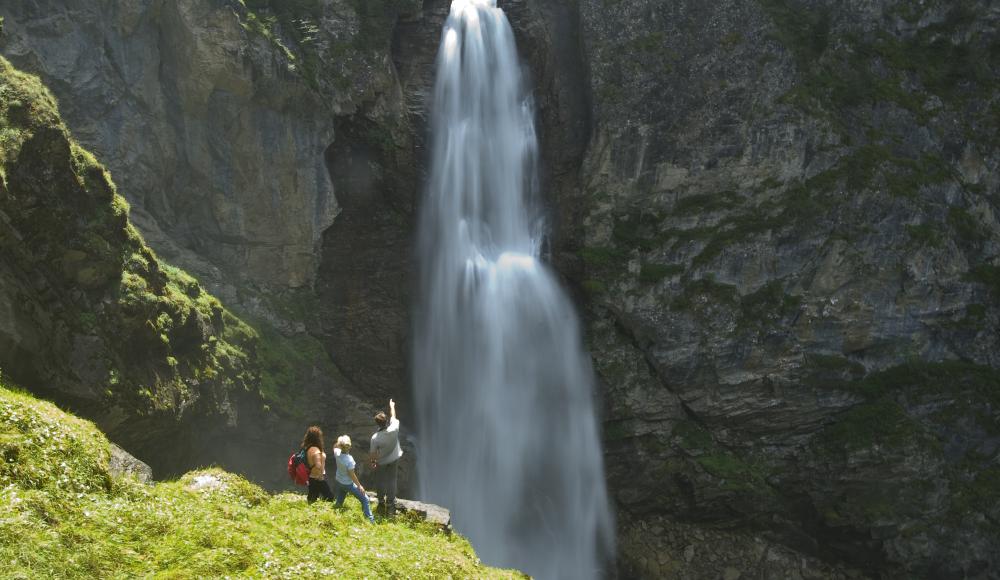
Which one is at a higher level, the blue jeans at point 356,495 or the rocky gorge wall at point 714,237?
the rocky gorge wall at point 714,237

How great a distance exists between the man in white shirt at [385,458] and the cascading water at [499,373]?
894cm

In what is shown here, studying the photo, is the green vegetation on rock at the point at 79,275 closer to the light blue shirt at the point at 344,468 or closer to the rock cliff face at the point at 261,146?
the rock cliff face at the point at 261,146

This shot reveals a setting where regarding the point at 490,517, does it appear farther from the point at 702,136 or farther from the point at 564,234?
the point at 702,136

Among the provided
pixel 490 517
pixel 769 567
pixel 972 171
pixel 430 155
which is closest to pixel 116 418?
pixel 490 517

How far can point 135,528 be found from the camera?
7117 mm

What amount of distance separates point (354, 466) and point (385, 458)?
706 mm

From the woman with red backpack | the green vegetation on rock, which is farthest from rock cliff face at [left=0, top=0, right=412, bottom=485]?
the woman with red backpack

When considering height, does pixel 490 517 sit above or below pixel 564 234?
below

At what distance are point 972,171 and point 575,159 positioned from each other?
39.4ft

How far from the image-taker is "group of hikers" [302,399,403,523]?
10117mm

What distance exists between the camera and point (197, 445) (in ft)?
49.6

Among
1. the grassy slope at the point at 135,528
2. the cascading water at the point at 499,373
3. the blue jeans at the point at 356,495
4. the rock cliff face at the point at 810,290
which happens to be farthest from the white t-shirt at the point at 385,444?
the rock cliff face at the point at 810,290

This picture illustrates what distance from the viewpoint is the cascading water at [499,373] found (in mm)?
19984

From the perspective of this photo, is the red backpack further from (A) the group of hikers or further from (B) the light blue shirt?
(B) the light blue shirt
